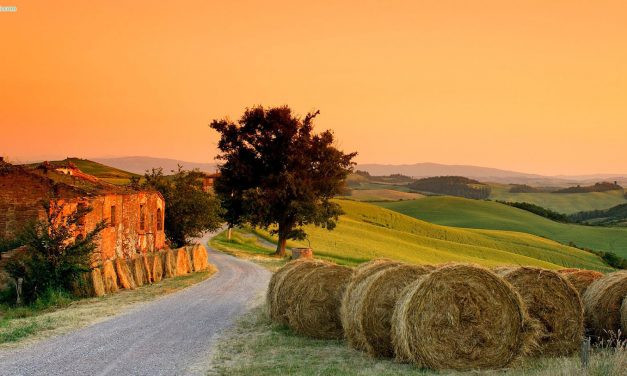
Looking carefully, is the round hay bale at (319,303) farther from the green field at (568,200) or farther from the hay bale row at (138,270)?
the green field at (568,200)

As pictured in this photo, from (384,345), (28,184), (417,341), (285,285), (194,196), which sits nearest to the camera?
(417,341)

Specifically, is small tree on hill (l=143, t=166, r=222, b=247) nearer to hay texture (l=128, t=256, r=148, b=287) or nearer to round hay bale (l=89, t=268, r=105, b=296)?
hay texture (l=128, t=256, r=148, b=287)

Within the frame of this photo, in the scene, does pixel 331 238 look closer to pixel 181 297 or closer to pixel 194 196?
pixel 194 196

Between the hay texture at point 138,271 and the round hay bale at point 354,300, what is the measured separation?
16270 mm

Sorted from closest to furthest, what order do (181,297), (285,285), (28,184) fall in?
(285,285) < (181,297) < (28,184)

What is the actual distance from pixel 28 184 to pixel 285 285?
22.7 meters

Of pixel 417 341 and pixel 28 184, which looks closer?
pixel 417 341

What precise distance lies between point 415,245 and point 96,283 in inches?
1899

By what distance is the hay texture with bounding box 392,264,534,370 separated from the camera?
13.1 metres

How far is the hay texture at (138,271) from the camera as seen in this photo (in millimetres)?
29750

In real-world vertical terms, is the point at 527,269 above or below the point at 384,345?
above

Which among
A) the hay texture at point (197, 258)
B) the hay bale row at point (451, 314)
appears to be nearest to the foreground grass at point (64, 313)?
the hay texture at point (197, 258)

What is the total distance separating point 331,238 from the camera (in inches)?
2569

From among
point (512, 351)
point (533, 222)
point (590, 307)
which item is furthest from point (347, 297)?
point (533, 222)
